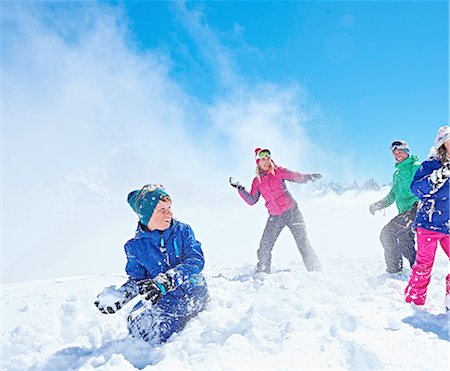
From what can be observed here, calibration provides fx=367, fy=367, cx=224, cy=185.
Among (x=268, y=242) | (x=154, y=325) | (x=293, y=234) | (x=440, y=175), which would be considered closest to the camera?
(x=154, y=325)

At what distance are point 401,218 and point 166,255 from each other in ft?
13.5

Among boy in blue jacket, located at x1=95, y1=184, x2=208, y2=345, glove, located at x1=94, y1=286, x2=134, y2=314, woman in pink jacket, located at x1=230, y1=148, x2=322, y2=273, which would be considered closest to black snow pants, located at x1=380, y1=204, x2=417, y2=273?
woman in pink jacket, located at x1=230, y1=148, x2=322, y2=273

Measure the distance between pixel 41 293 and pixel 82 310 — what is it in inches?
62.3

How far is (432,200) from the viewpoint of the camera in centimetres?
412

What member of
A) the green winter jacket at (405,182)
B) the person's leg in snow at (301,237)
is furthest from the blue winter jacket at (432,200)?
the person's leg in snow at (301,237)

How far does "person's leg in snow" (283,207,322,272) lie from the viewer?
6430mm

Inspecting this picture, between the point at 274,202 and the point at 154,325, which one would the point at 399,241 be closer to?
the point at 274,202

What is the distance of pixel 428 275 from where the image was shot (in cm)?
412

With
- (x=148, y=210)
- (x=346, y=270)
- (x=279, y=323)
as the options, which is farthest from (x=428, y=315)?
(x=148, y=210)

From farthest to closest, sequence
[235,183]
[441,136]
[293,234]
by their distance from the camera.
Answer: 1. [235,183]
2. [293,234]
3. [441,136]

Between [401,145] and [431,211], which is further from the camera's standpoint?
[401,145]

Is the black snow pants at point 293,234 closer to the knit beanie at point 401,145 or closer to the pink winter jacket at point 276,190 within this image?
the pink winter jacket at point 276,190

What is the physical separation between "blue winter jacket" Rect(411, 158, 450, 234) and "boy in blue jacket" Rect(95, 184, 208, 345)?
258cm

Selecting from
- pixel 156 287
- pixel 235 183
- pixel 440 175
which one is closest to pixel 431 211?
pixel 440 175
